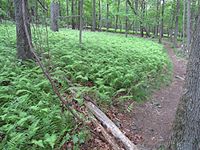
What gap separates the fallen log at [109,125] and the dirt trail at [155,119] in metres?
0.53

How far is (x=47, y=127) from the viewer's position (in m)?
4.45

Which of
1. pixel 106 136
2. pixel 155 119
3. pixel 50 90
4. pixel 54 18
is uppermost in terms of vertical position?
pixel 54 18

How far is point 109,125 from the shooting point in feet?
17.2

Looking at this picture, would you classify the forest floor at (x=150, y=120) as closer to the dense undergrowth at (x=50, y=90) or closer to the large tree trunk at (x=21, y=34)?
the dense undergrowth at (x=50, y=90)

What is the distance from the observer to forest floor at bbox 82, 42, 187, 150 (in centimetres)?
541

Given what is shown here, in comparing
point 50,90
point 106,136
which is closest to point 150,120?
point 106,136

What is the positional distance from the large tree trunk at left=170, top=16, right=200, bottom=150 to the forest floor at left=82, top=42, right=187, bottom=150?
3.95 feet

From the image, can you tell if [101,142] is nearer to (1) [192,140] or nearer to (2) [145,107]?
(1) [192,140]

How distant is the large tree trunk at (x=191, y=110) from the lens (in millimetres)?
3748

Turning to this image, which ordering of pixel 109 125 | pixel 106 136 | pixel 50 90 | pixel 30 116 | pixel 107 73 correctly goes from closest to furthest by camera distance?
pixel 30 116 < pixel 106 136 < pixel 109 125 < pixel 50 90 < pixel 107 73

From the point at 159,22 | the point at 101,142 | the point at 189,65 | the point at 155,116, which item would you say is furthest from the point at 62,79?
the point at 159,22

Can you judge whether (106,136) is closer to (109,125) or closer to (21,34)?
(109,125)

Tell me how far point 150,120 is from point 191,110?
110 inches

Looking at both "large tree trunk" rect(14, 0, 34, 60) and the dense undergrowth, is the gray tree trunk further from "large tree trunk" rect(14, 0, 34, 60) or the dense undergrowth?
"large tree trunk" rect(14, 0, 34, 60)
